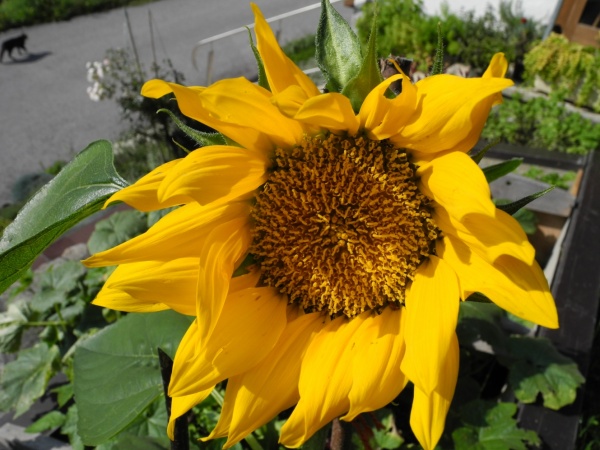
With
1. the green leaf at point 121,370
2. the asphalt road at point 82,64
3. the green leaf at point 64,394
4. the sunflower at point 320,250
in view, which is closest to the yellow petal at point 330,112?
the sunflower at point 320,250

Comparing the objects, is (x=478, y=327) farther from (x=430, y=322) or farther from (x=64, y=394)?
(x=64, y=394)

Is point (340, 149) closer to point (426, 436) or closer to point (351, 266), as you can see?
point (351, 266)

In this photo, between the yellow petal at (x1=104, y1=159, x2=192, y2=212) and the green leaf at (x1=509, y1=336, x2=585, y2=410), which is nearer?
the yellow petal at (x1=104, y1=159, x2=192, y2=212)

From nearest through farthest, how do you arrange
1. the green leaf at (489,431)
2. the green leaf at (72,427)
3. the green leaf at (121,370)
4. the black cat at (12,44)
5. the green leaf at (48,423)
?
1. the green leaf at (121,370)
2. the green leaf at (489,431)
3. the green leaf at (72,427)
4. the green leaf at (48,423)
5. the black cat at (12,44)

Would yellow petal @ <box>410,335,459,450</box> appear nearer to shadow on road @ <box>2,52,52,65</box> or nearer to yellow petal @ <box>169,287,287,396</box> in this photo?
yellow petal @ <box>169,287,287,396</box>

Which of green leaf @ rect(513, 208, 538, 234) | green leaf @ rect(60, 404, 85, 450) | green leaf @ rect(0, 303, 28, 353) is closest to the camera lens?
green leaf @ rect(60, 404, 85, 450)

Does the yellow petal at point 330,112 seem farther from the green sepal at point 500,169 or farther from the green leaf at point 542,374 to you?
the green leaf at point 542,374

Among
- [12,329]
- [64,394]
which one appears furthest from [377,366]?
[12,329]

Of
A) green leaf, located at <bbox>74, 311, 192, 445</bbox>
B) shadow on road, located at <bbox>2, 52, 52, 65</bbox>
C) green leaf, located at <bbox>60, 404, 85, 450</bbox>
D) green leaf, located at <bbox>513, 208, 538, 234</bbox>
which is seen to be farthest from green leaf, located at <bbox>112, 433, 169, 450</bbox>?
shadow on road, located at <bbox>2, 52, 52, 65</bbox>
